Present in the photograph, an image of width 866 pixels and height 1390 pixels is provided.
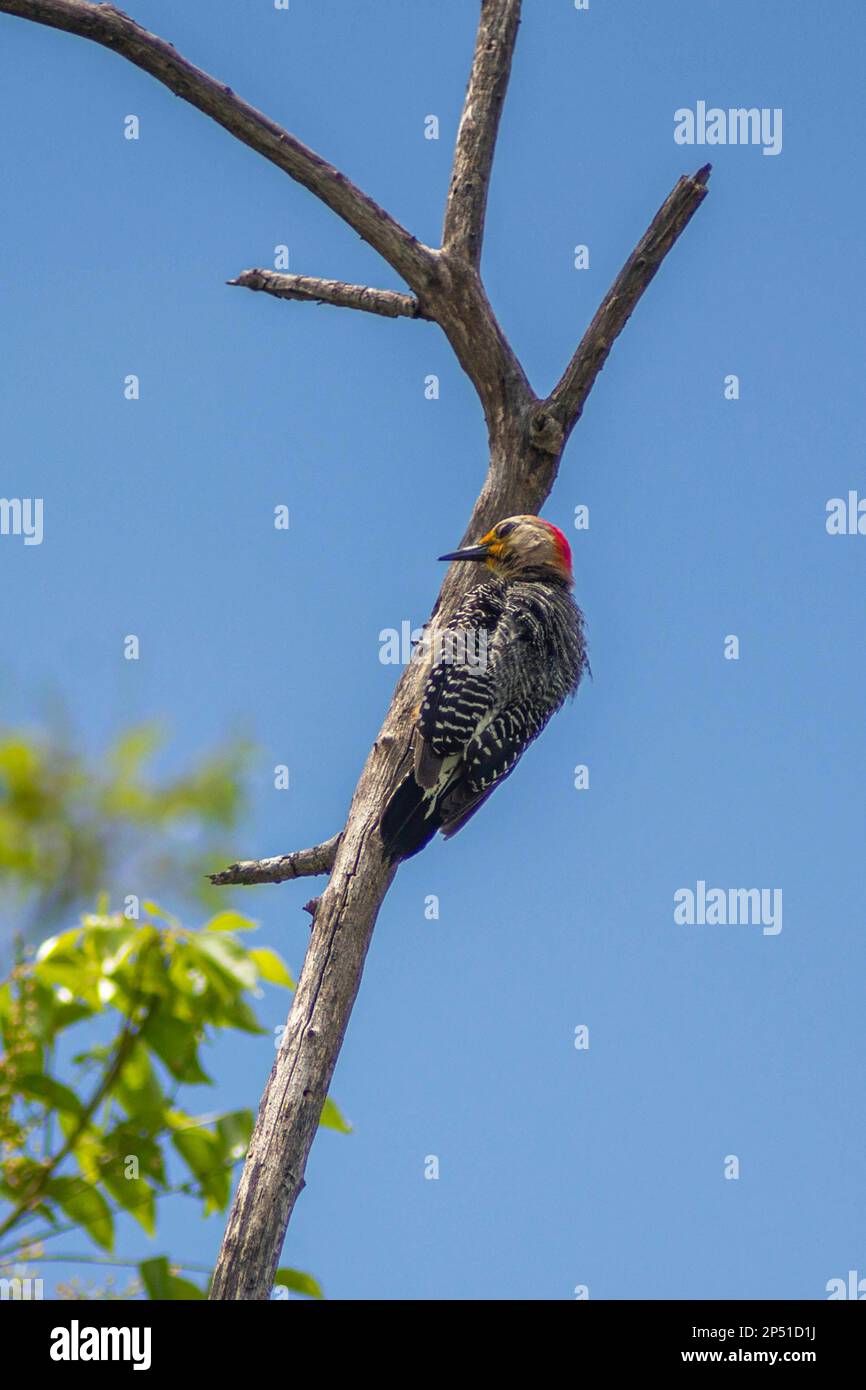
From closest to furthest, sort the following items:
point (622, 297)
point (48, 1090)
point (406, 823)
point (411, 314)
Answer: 1. point (48, 1090)
2. point (406, 823)
3. point (622, 297)
4. point (411, 314)

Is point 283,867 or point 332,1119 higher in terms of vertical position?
point 283,867

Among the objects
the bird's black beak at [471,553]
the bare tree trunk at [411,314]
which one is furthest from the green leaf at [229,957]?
the bird's black beak at [471,553]

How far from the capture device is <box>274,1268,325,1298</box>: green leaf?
2.27 meters

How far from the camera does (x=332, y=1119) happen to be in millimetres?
2445

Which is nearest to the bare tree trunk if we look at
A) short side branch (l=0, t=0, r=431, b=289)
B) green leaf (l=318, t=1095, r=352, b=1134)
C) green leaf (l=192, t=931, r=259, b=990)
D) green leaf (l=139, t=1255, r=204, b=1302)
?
short side branch (l=0, t=0, r=431, b=289)

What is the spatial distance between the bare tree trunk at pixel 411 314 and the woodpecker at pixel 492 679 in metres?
0.08

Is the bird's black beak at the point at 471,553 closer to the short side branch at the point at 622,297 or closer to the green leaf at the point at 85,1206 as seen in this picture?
the short side branch at the point at 622,297

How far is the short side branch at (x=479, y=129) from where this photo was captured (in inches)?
183

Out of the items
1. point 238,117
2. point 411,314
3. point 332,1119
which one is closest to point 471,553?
point 411,314

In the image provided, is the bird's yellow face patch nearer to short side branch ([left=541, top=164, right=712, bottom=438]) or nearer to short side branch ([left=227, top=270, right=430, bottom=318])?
short side branch ([left=541, top=164, right=712, bottom=438])

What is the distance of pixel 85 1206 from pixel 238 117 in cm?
364

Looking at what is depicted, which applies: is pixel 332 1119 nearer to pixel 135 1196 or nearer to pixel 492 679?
pixel 135 1196
